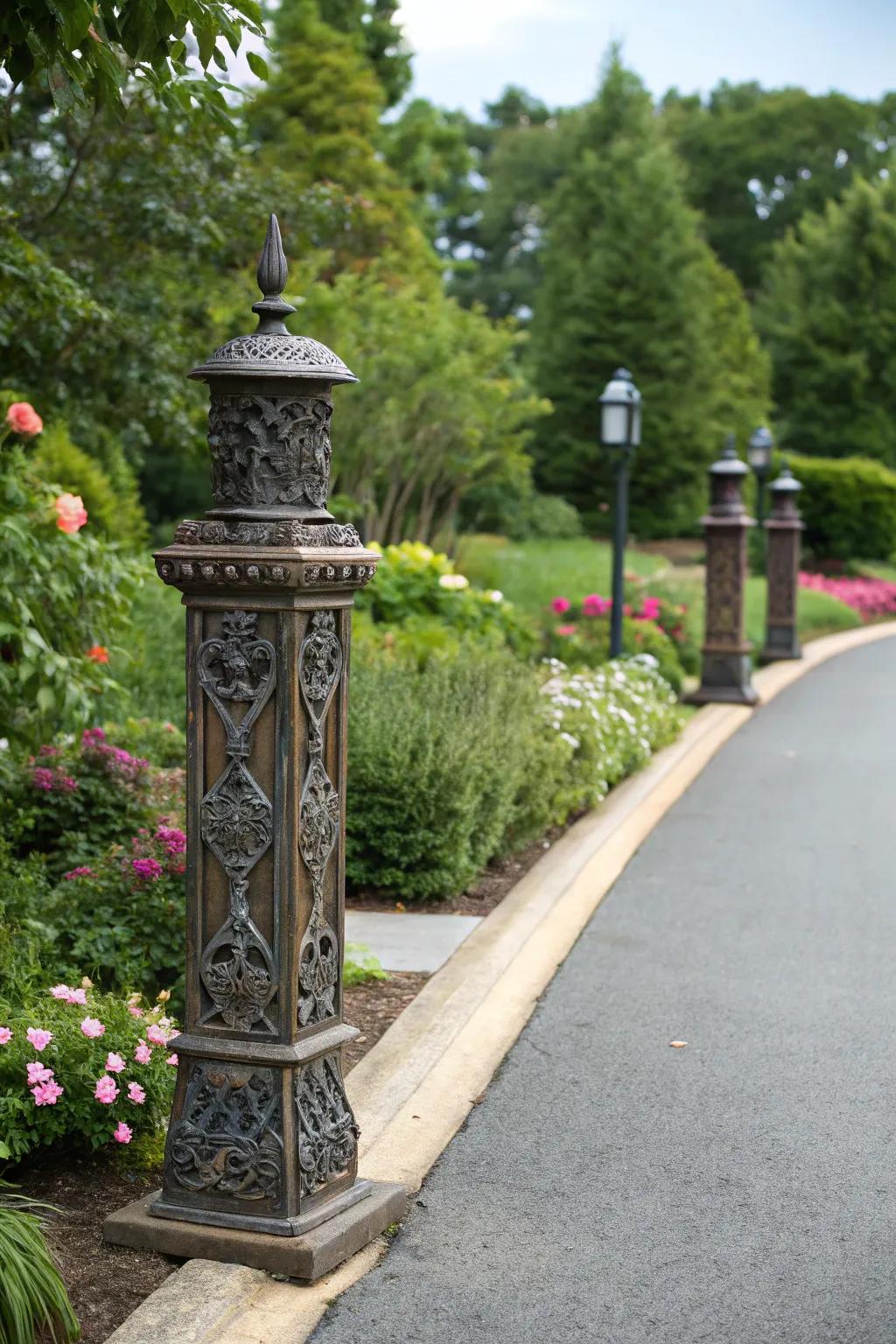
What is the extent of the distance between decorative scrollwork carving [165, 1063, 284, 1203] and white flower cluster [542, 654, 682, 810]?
5.49m

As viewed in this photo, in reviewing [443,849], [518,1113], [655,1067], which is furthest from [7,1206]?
[443,849]

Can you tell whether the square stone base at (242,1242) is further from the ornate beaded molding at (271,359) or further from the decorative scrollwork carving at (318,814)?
the ornate beaded molding at (271,359)

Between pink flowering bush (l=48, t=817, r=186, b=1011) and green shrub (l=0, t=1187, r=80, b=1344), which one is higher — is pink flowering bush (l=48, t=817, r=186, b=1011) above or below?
above

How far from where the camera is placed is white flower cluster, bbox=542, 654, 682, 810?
952cm

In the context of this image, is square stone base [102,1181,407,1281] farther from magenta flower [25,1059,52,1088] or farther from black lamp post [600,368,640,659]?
black lamp post [600,368,640,659]

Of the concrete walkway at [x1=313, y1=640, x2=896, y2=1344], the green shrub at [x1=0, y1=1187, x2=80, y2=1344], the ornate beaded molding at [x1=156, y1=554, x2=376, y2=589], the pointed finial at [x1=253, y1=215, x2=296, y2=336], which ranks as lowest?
the concrete walkway at [x1=313, y1=640, x2=896, y2=1344]

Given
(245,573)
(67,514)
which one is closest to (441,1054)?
(245,573)

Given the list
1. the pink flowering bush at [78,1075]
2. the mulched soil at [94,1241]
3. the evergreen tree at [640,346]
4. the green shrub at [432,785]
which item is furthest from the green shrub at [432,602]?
the evergreen tree at [640,346]

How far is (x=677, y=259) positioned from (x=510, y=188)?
738 inches

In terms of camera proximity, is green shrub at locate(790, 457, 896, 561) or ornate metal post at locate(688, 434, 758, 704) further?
green shrub at locate(790, 457, 896, 561)

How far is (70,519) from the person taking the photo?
6.29 metres

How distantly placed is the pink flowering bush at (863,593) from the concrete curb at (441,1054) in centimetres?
1808

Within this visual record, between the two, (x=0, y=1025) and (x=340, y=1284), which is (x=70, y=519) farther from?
(x=340, y=1284)

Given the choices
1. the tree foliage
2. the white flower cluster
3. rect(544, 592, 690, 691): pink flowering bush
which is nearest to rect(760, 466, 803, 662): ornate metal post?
rect(544, 592, 690, 691): pink flowering bush
